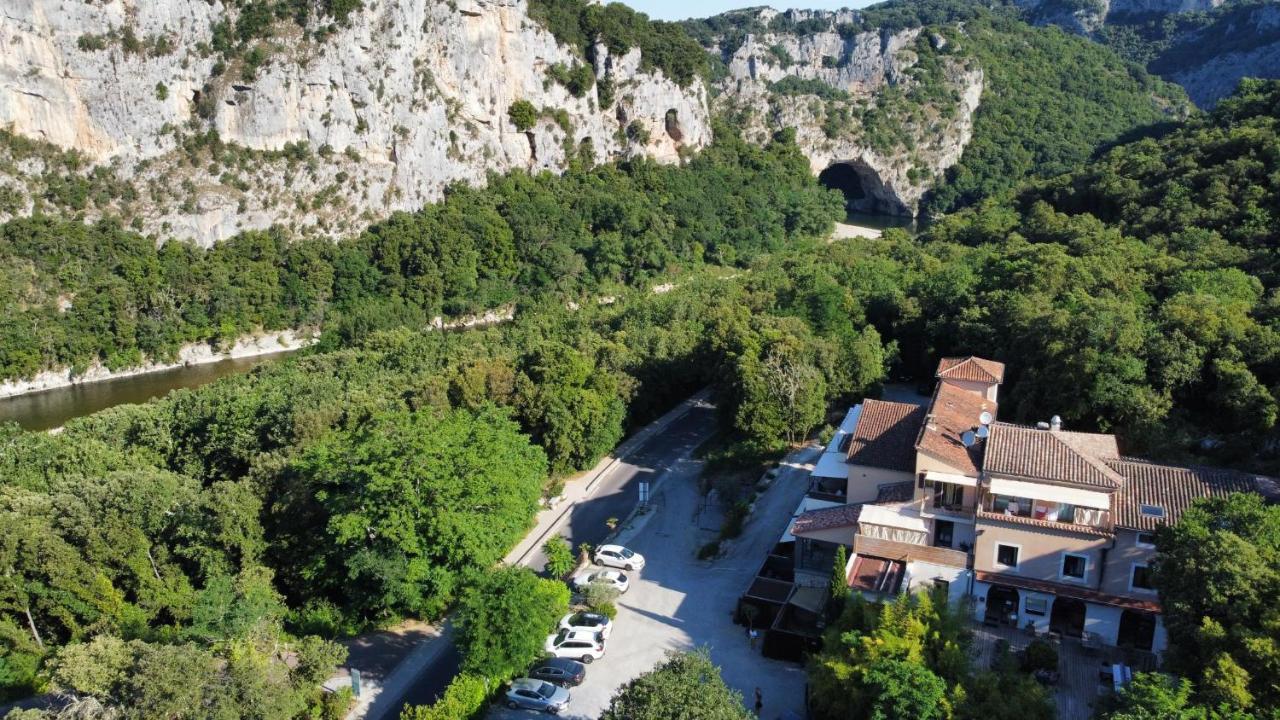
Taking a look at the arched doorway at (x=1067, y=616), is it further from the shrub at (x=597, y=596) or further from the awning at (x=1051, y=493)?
the shrub at (x=597, y=596)

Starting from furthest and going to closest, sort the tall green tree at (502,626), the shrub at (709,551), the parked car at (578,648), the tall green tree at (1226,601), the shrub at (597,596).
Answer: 1. the shrub at (709,551)
2. the shrub at (597,596)
3. the parked car at (578,648)
4. the tall green tree at (502,626)
5. the tall green tree at (1226,601)

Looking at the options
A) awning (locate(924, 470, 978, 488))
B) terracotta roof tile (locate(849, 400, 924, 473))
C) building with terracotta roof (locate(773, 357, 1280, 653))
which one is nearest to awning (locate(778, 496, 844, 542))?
building with terracotta roof (locate(773, 357, 1280, 653))

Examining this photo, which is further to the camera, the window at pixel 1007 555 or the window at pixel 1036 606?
the window at pixel 1007 555

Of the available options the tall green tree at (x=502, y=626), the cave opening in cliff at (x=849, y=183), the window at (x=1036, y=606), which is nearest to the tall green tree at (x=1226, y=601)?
the window at (x=1036, y=606)

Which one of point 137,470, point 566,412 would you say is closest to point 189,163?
point 137,470

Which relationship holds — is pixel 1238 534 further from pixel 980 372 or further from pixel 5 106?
pixel 5 106

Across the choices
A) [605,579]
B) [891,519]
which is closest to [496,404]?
[605,579]

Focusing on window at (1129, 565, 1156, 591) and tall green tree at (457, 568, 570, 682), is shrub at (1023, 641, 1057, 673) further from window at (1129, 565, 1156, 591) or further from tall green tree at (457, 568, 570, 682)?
tall green tree at (457, 568, 570, 682)
